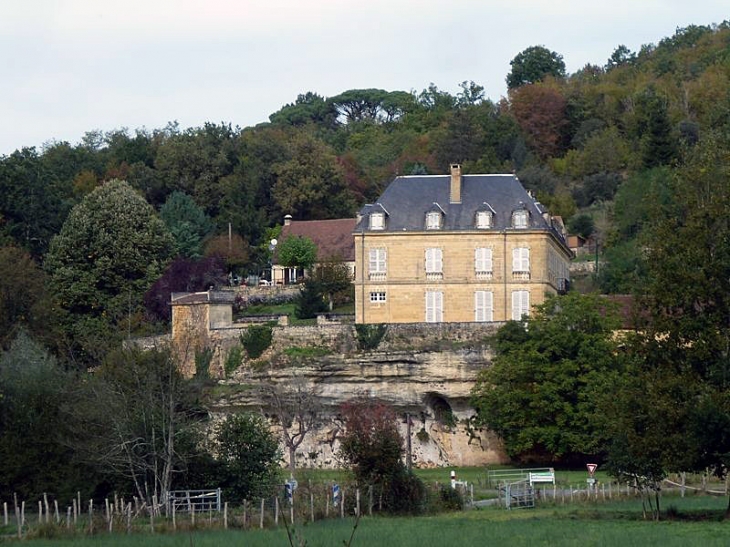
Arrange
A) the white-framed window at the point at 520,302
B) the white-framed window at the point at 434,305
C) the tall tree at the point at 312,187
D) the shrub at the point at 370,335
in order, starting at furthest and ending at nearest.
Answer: the tall tree at the point at 312,187 → the white-framed window at the point at 434,305 → the white-framed window at the point at 520,302 → the shrub at the point at 370,335

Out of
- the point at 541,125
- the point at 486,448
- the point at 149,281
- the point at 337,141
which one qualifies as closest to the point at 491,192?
the point at 486,448

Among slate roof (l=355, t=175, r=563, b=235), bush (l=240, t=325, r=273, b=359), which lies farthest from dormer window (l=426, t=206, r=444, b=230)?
bush (l=240, t=325, r=273, b=359)

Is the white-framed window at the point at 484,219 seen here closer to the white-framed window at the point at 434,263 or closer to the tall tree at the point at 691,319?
the white-framed window at the point at 434,263

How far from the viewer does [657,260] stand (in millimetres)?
37281

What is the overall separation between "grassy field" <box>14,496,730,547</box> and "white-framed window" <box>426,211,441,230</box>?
24.5 meters

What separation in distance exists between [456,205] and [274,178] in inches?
1214

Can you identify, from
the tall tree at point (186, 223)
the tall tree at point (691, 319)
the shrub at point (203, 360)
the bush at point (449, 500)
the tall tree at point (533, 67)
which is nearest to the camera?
the tall tree at point (691, 319)

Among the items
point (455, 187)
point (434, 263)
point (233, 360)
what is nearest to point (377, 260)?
point (434, 263)

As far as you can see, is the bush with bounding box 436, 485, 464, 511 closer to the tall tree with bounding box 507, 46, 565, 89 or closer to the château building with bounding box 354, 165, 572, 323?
the château building with bounding box 354, 165, 572, 323

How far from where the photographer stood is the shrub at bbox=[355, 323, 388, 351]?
2366 inches

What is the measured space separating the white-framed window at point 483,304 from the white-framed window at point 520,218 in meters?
2.88

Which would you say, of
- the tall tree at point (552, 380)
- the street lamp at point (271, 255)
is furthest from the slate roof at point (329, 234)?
the tall tree at point (552, 380)

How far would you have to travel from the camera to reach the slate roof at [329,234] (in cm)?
7812

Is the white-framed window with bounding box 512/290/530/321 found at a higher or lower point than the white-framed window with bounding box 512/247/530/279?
lower
